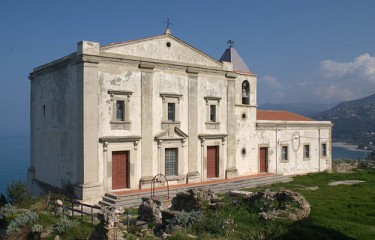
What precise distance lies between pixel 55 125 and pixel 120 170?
17.2ft

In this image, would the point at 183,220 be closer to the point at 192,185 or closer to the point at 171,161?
the point at 192,185

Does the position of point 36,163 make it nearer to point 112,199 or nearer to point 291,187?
point 112,199

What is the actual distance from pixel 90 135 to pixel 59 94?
13.9ft

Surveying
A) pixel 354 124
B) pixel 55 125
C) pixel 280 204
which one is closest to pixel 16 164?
pixel 55 125

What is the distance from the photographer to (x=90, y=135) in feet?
65.5

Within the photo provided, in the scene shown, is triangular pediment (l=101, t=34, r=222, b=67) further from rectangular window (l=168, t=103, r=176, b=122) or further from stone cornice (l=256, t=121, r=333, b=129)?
stone cornice (l=256, t=121, r=333, b=129)

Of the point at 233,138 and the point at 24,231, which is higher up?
the point at 233,138

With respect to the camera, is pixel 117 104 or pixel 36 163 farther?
pixel 36 163

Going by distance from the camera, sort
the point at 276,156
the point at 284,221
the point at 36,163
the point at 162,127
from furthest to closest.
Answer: the point at 276,156, the point at 36,163, the point at 162,127, the point at 284,221

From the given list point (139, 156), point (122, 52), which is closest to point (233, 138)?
point (139, 156)

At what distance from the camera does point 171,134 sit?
76.3 feet

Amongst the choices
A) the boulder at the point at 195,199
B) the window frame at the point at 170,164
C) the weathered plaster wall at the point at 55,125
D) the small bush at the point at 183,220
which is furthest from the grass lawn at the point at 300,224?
the weathered plaster wall at the point at 55,125

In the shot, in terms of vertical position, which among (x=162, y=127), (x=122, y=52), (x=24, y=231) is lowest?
(x=24, y=231)

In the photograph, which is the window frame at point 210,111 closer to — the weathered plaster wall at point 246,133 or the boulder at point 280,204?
the weathered plaster wall at point 246,133
